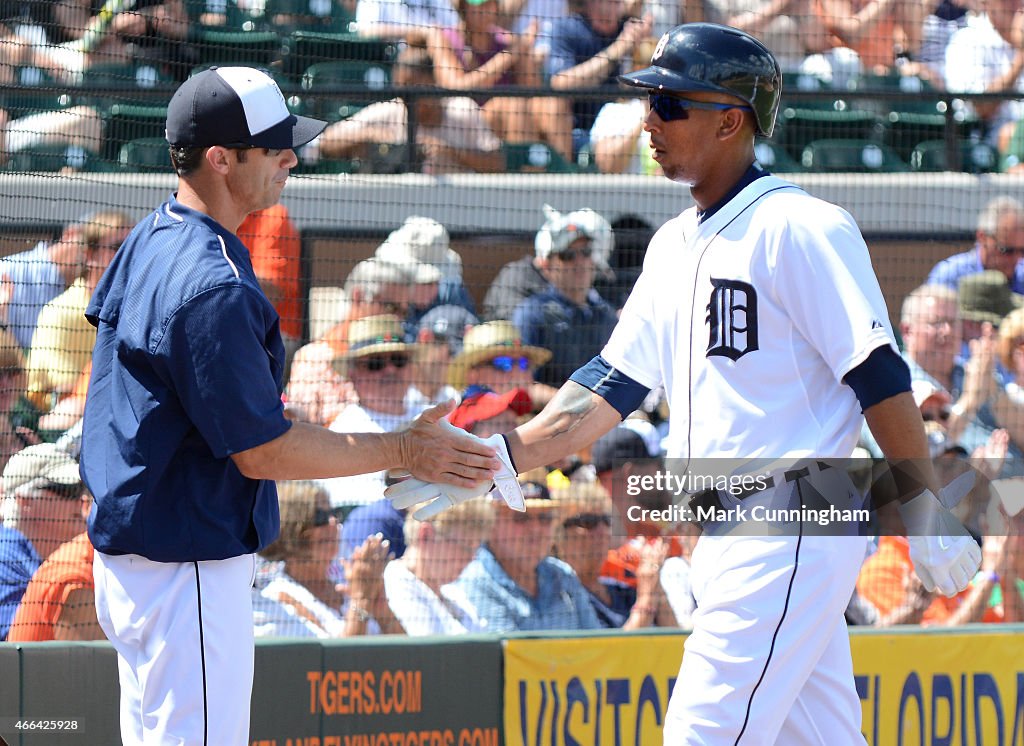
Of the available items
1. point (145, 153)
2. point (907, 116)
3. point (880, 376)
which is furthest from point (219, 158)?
point (907, 116)

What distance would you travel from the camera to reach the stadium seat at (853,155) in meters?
7.48

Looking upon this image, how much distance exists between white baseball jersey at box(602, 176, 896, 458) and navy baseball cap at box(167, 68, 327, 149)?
982 mm

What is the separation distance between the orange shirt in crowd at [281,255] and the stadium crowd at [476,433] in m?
0.01

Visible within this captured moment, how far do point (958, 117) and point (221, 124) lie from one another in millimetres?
5820

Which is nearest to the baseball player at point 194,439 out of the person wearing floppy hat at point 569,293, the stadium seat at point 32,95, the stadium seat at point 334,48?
the stadium seat at point 32,95

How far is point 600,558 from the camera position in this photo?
5199mm

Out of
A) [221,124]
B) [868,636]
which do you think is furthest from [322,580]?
[221,124]

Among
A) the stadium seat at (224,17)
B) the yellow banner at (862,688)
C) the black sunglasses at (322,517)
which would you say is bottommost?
the yellow banner at (862,688)

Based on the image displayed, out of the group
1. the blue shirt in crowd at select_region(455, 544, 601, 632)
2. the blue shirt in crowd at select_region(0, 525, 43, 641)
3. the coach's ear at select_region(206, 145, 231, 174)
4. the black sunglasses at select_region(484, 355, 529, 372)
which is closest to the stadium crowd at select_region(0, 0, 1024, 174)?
the black sunglasses at select_region(484, 355, 529, 372)

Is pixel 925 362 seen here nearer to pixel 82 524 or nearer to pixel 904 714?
pixel 904 714

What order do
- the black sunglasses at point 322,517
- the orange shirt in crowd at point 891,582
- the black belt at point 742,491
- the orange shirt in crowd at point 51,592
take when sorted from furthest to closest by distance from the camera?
the orange shirt in crowd at point 891,582, the black sunglasses at point 322,517, the orange shirt in crowd at point 51,592, the black belt at point 742,491

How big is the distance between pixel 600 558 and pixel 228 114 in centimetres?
278

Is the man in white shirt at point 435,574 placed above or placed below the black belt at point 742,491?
below

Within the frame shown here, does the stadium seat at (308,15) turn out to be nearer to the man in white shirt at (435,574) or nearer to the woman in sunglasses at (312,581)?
the woman in sunglasses at (312,581)
